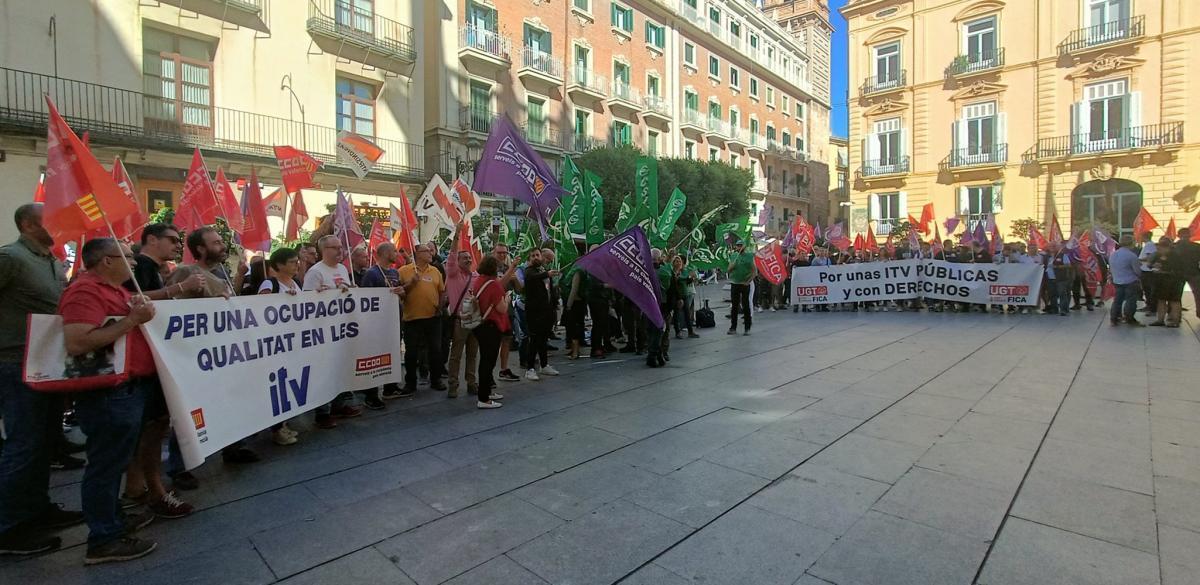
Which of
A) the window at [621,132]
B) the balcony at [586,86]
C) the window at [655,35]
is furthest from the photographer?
the window at [655,35]

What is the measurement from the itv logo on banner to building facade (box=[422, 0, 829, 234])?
15673 mm

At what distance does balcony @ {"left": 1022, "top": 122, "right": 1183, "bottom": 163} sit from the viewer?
2562 centimetres

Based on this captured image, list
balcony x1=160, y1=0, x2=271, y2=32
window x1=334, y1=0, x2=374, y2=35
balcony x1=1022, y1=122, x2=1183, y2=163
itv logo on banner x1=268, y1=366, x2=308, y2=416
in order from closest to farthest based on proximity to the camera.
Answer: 1. itv logo on banner x1=268, y1=366, x2=308, y2=416
2. balcony x1=160, y1=0, x2=271, y2=32
3. window x1=334, y1=0, x2=374, y2=35
4. balcony x1=1022, y1=122, x2=1183, y2=163

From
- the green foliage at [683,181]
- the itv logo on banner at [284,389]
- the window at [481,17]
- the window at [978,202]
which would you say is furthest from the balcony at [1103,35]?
the itv logo on banner at [284,389]

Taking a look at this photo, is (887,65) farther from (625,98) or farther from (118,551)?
(118,551)

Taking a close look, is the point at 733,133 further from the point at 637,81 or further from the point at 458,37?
the point at 458,37

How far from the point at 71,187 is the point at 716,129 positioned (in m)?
41.4

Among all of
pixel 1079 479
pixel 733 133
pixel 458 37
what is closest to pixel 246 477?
pixel 1079 479

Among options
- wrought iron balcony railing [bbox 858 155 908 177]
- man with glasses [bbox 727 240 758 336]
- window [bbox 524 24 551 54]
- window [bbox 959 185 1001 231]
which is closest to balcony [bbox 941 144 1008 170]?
window [bbox 959 185 1001 231]

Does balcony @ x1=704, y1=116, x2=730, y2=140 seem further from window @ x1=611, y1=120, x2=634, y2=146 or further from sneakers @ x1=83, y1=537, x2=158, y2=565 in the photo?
sneakers @ x1=83, y1=537, x2=158, y2=565

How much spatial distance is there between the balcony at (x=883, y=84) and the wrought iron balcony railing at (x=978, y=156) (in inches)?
188

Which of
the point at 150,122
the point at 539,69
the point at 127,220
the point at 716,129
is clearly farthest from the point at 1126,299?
the point at 716,129

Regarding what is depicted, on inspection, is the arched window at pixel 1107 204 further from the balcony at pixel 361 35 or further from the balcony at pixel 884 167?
the balcony at pixel 361 35

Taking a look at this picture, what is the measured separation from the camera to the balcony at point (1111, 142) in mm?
25625
